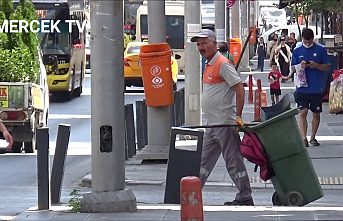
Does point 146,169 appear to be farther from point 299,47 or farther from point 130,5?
point 130,5

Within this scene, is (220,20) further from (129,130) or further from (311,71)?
(129,130)

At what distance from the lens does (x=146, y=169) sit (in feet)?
44.4

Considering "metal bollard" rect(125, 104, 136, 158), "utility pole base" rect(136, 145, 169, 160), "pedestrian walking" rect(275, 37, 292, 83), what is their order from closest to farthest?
"utility pole base" rect(136, 145, 169, 160) < "metal bollard" rect(125, 104, 136, 158) < "pedestrian walking" rect(275, 37, 292, 83)

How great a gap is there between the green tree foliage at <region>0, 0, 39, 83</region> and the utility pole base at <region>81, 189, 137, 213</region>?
23.9 feet

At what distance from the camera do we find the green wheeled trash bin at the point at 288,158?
366 inches

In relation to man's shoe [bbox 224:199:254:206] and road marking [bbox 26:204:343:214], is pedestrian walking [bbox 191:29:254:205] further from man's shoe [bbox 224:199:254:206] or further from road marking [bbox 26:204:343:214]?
road marking [bbox 26:204:343:214]

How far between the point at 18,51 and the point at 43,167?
7.34 metres

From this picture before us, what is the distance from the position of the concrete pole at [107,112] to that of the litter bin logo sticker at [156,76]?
16.7 ft

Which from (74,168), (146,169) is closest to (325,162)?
(146,169)

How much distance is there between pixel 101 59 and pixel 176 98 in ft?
27.8

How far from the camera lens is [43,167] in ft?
31.1

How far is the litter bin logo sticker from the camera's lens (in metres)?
13.9

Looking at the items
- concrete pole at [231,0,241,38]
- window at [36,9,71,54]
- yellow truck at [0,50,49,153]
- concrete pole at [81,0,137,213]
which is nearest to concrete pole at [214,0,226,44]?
window at [36,9,71,54]

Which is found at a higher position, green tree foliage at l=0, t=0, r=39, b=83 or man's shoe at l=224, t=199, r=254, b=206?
green tree foliage at l=0, t=0, r=39, b=83
